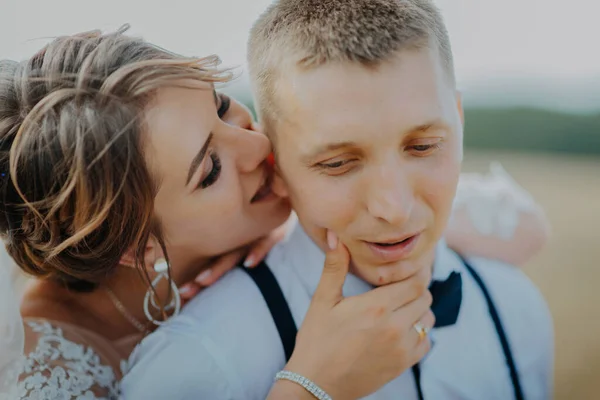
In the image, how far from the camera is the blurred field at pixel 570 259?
15.9 feet

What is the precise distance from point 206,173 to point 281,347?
0.62 metres

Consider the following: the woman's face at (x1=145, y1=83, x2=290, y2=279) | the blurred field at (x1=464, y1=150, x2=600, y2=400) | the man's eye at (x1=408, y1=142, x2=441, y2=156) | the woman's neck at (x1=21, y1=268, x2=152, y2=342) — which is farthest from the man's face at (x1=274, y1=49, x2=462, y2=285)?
the blurred field at (x1=464, y1=150, x2=600, y2=400)

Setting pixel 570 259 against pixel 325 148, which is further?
pixel 570 259

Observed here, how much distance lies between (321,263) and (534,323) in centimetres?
80

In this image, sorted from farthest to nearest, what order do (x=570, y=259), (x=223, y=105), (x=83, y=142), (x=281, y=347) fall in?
(x=570, y=259), (x=223, y=105), (x=281, y=347), (x=83, y=142)

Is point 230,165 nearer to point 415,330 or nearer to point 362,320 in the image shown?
point 362,320

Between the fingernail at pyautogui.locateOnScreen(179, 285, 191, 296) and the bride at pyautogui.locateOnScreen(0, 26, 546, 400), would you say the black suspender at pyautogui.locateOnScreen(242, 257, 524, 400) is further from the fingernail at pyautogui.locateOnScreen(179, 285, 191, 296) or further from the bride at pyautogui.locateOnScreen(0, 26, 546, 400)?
the fingernail at pyautogui.locateOnScreen(179, 285, 191, 296)

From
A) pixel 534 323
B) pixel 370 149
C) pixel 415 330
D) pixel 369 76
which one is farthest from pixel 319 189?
pixel 534 323

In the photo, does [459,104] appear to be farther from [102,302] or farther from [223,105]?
[102,302]

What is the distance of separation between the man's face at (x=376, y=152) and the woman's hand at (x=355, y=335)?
10cm

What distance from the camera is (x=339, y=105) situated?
1833 mm

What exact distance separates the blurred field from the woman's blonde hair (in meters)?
3.56

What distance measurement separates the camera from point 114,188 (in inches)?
79.0

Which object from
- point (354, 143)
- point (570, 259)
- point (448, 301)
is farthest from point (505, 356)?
point (570, 259)
